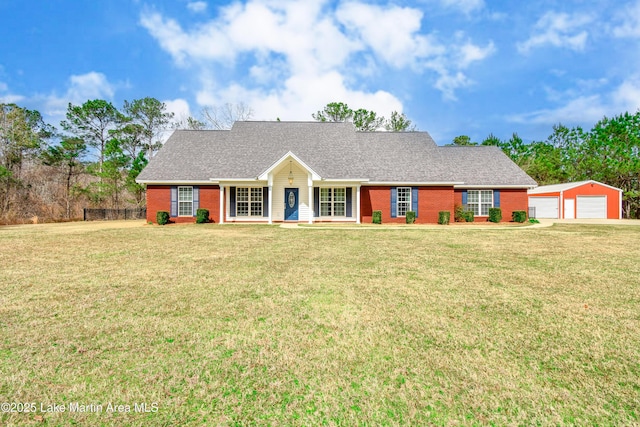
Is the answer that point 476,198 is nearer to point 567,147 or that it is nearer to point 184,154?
point 184,154

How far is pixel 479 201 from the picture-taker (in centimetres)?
2133

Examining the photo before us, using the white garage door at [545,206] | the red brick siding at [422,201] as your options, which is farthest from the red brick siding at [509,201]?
the white garage door at [545,206]

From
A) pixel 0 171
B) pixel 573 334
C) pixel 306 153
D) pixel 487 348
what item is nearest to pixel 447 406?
pixel 487 348

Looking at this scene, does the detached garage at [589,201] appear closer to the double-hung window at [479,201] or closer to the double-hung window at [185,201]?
the double-hung window at [479,201]

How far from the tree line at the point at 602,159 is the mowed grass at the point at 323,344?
3820 centimetres

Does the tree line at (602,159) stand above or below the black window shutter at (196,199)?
above

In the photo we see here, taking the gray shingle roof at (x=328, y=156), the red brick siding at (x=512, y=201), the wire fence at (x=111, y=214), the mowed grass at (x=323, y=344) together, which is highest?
the gray shingle roof at (x=328, y=156)

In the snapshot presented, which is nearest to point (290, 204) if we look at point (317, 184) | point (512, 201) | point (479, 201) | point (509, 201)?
point (317, 184)

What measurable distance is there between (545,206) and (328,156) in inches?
945

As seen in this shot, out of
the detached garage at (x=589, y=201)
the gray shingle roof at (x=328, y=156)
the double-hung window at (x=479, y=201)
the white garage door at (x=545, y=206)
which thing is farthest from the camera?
the white garage door at (x=545, y=206)

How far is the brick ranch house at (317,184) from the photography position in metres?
19.7

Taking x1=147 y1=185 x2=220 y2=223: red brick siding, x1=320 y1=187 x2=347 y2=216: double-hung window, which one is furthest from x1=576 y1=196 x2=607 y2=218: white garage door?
x1=147 y1=185 x2=220 y2=223: red brick siding

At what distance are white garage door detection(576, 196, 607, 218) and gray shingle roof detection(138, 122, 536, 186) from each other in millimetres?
13000

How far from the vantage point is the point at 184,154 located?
21781 millimetres
